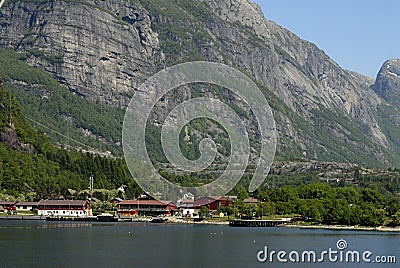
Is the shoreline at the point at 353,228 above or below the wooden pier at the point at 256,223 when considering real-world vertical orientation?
below

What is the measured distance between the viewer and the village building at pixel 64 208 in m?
194

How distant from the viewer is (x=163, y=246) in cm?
10988

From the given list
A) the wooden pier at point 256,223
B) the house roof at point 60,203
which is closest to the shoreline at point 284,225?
the wooden pier at point 256,223

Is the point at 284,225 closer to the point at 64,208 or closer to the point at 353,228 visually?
the point at 353,228

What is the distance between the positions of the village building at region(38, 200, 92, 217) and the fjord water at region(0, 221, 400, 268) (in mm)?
50478

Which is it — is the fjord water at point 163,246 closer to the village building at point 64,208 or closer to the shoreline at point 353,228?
the shoreline at point 353,228

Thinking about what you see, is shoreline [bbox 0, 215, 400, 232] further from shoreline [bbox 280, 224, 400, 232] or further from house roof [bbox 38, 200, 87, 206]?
house roof [bbox 38, 200, 87, 206]

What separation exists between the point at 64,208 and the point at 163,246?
305 ft

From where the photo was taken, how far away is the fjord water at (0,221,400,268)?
297 feet

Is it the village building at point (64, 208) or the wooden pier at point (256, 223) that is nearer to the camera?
the wooden pier at point (256, 223)

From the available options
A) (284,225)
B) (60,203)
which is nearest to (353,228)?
(284,225)

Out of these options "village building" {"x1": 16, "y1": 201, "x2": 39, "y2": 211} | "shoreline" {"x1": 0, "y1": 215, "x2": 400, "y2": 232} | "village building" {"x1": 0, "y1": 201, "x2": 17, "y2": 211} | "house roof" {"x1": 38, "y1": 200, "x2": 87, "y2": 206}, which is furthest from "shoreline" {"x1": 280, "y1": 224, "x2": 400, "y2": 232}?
"village building" {"x1": 0, "y1": 201, "x2": 17, "y2": 211}

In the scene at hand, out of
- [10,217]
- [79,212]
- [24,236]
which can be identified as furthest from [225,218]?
[24,236]

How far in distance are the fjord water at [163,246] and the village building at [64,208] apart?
5048cm
